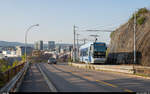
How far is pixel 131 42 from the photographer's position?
4369cm

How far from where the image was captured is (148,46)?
37.6 m

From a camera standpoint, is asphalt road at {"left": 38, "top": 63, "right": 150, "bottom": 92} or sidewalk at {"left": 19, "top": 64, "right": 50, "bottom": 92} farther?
sidewalk at {"left": 19, "top": 64, "right": 50, "bottom": 92}

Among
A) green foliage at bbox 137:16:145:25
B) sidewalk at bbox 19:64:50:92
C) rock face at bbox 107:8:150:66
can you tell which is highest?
green foliage at bbox 137:16:145:25

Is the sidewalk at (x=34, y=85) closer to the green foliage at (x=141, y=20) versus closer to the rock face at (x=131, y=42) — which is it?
the rock face at (x=131, y=42)

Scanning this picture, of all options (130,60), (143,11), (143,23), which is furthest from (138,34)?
(143,11)

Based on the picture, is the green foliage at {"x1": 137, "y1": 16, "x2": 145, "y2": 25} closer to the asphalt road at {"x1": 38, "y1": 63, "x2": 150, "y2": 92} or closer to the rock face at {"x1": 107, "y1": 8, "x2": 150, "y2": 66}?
the rock face at {"x1": 107, "y1": 8, "x2": 150, "y2": 66}

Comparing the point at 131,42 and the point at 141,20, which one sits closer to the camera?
the point at 141,20

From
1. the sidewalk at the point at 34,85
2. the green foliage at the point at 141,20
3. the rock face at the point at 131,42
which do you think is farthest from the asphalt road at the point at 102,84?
the green foliage at the point at 141,20

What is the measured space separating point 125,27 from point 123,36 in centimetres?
Answer: 254

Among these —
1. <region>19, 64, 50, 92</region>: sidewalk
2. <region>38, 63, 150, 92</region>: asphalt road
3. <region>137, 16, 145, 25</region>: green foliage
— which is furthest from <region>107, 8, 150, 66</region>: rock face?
<region>19, 64, 50, 92</region>: sidewalk

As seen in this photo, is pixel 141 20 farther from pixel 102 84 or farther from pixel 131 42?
pixel 102 84

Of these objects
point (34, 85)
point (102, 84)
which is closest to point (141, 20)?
point (102, 84)

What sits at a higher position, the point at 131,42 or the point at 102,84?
the point at 131,42

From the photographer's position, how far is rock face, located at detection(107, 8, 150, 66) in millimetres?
38219
